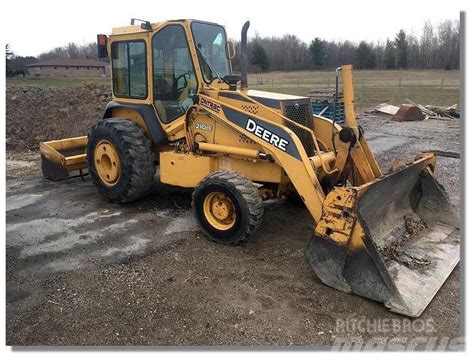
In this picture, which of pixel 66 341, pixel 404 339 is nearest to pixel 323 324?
pixel 404 339

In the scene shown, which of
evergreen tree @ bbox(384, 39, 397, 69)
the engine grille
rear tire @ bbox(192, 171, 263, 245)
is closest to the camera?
rear tire @ bbox(192, 171, 263, 245)

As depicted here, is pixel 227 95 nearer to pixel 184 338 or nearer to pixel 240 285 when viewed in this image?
pixel 240 285

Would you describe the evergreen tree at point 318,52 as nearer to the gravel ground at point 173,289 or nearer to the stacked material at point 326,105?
the stacked material at point 326,105

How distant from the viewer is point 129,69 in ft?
21.7

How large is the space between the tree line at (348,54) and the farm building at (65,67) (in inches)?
559

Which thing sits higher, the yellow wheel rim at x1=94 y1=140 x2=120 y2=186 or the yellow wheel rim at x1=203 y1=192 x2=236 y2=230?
the yellow wheel rim at x1=94 y1=140 x2=120 y2=186

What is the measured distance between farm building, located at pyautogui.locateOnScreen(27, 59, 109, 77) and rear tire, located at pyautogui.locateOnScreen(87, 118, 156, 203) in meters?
50.8

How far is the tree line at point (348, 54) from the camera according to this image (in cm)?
3466

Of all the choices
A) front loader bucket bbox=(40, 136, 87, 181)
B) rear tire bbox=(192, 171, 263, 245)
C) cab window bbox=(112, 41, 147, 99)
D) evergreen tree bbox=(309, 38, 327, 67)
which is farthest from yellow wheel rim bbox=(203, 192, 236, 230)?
evergreen tree bbox=(309, 38, 327, 67)

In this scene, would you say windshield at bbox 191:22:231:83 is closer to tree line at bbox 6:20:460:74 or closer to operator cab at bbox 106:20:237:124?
operator cab at bbox 106:20:237:124

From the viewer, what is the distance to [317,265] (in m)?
4.30

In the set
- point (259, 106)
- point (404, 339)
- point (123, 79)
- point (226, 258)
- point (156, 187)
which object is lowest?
point (404, 339)

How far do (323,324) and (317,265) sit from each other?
67 centimetres

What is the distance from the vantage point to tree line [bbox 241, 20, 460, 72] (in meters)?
34.6
